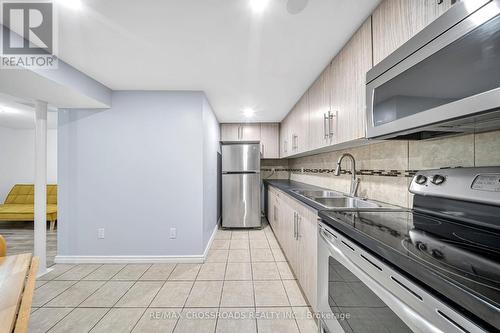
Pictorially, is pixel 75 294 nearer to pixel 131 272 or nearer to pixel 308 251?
pixel 131 272

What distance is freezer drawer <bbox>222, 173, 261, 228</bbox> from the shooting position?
4.18 meters

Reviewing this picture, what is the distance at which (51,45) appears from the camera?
1.74 metres

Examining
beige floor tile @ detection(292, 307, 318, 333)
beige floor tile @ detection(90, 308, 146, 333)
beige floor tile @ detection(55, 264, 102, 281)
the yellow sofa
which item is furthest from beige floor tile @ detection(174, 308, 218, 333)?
the yellow sofa

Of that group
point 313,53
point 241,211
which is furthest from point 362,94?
point 241,211

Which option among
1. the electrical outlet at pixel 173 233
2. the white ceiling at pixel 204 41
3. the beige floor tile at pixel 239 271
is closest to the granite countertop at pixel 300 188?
the beige floor tile at pixel 239 271

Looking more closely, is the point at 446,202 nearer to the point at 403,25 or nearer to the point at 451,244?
the point at 451,244

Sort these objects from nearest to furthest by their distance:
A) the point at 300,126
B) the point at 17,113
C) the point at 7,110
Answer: the point at 300,126 → the point at 7,110 → the point at 17,113

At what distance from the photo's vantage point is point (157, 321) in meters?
1.71

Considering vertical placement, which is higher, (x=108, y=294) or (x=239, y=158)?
(x=239, y=158)

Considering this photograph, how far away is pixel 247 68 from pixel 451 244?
6.67ft

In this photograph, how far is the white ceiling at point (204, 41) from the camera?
136cm

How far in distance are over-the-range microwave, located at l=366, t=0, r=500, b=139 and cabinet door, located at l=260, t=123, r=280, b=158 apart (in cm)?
359

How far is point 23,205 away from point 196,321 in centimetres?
549

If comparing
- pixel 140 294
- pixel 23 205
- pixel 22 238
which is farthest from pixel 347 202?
pixel 23 205
